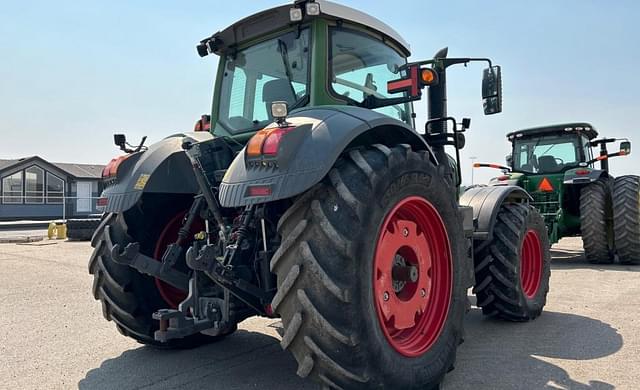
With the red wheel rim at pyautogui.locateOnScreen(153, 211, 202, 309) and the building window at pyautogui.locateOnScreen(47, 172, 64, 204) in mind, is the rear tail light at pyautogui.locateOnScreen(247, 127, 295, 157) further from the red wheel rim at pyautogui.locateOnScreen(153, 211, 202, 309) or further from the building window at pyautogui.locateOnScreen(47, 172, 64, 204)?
the building window at pyautogui.locateOnScreen(47, 172, 64, 204)

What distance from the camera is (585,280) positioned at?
745 cm

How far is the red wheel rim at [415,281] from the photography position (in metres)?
2.86

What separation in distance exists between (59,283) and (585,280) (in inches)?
311

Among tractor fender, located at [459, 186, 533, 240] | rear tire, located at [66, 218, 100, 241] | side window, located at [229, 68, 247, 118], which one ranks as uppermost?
side window, located at [229, 68, 247, 118]

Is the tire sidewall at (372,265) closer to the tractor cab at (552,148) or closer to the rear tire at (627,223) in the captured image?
the rear tire at (627,223)

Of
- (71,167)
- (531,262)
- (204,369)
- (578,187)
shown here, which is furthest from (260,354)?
(71,167)

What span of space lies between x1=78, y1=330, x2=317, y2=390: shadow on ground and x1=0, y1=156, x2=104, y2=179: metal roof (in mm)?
23021

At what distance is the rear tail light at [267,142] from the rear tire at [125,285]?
1518 mm

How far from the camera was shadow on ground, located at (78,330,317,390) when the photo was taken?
Answer: 3.19 metres

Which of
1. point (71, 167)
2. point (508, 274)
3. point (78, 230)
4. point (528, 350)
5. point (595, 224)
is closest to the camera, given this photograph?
point (528, 350)

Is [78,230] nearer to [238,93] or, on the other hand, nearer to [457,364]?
[238,93]

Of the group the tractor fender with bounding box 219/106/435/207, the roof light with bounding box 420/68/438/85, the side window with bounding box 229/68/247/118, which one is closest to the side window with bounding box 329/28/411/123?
the roof light with bounding box 420/68/438/85

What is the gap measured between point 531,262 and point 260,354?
10.3 feet

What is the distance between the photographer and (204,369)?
352cm
